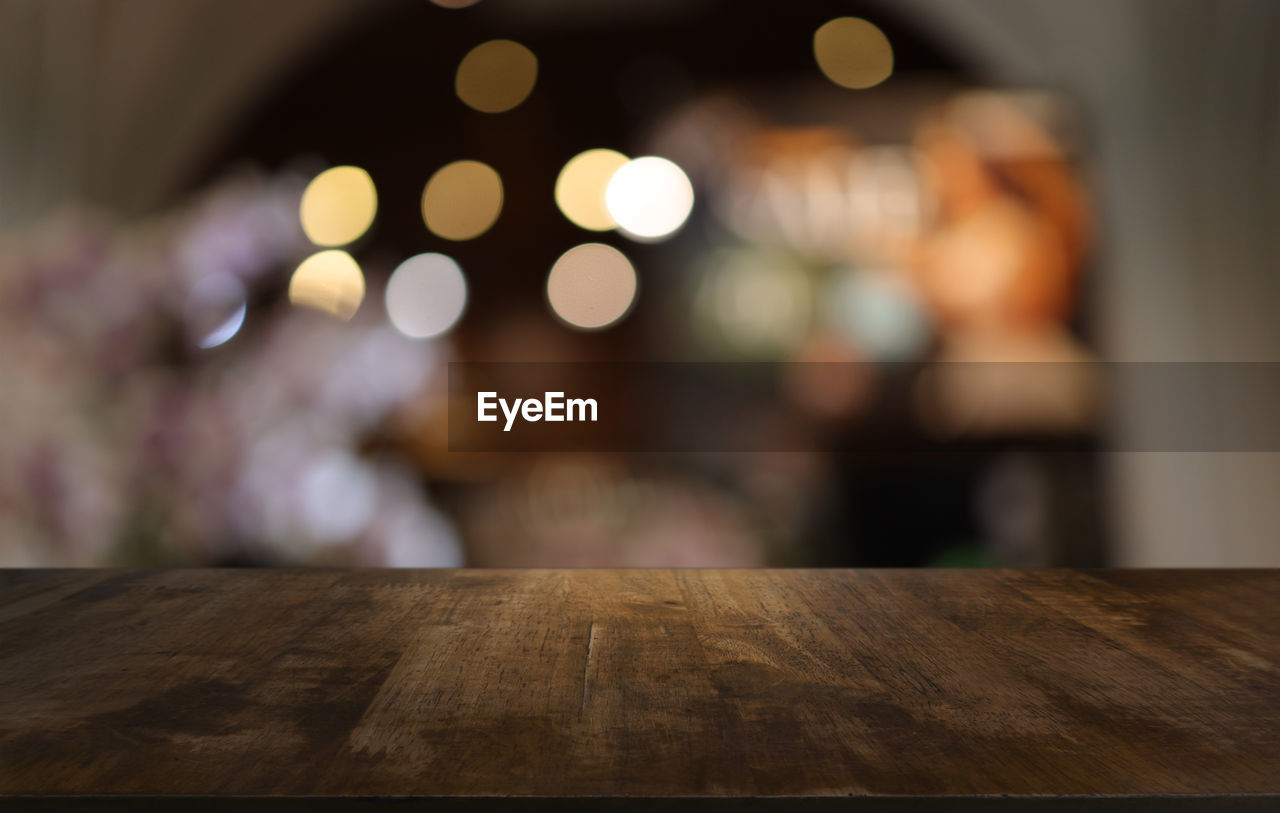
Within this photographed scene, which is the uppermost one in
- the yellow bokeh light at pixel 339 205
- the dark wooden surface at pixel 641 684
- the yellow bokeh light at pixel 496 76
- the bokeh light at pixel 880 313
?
the yellow bokeh light at pixel 496 76

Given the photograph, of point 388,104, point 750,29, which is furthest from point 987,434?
point 388,104

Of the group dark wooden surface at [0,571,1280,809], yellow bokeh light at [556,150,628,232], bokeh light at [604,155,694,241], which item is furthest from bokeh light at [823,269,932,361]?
dark wooden surface at [0,571,1280,809]

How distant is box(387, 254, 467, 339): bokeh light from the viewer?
5.70 ft

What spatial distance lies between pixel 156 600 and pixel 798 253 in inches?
47.1

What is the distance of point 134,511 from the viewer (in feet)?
4.51

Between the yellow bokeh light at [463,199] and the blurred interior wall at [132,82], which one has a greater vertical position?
the blurred interior wall at [132,82]

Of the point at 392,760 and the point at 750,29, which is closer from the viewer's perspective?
the point at 392,760

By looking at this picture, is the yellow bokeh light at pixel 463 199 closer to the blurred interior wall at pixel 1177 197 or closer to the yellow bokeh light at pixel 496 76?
the yellow bokeh light at pixel 496 76

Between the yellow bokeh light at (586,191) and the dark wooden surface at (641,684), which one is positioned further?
the yellow bokeh light at (586,191)

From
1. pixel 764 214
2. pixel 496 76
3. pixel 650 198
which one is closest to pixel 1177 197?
pixel 764 214

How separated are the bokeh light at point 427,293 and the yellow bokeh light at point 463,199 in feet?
0.19

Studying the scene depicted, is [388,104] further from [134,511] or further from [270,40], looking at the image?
[134,511]

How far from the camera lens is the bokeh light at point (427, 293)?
174cm

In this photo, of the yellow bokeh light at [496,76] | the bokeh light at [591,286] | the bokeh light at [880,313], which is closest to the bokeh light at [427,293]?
the bokeh light at [591,286]
